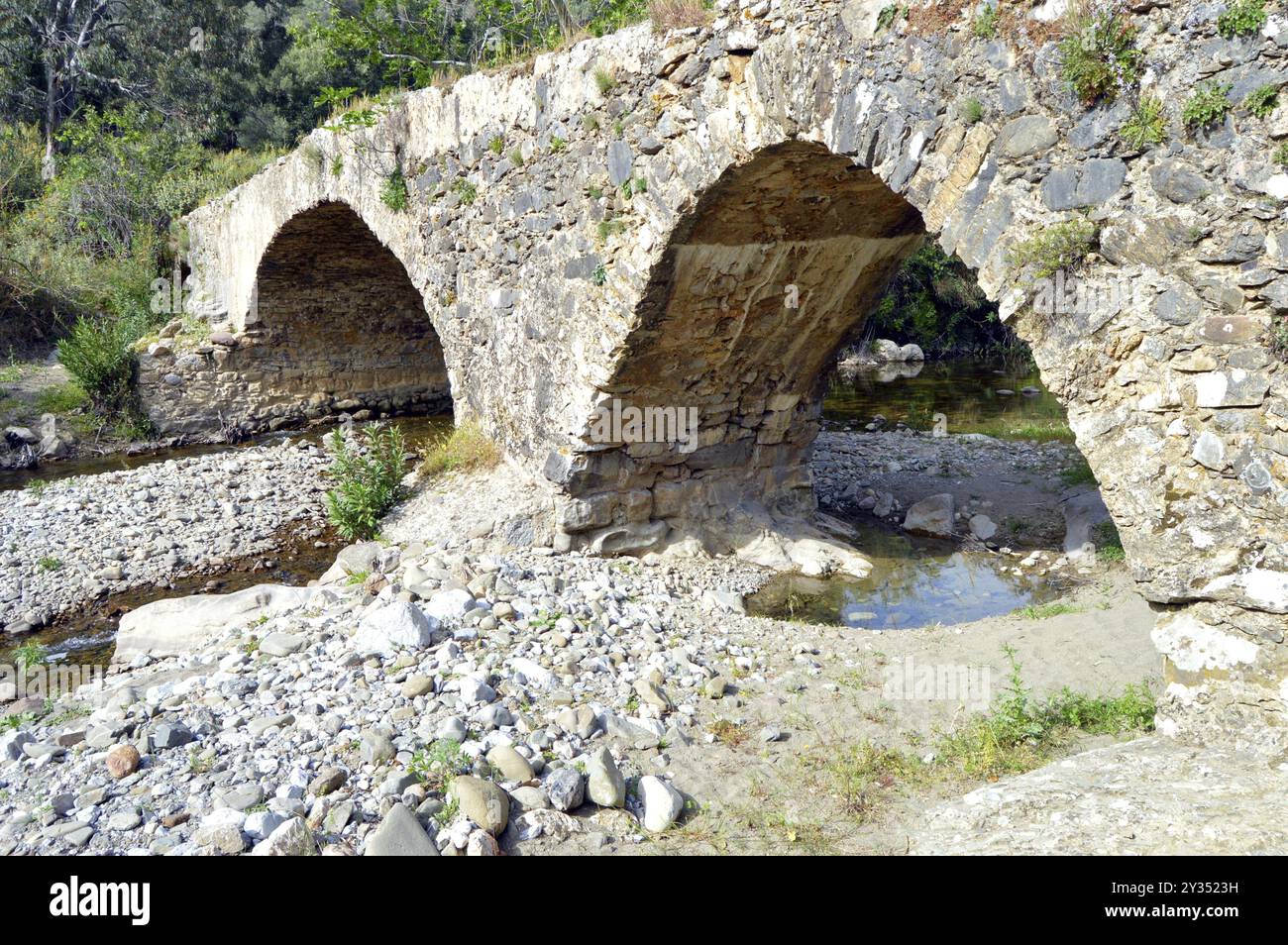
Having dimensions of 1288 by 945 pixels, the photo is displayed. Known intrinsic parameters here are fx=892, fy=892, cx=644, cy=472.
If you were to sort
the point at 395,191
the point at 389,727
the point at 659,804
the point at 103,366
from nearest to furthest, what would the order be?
the point at 659,804 → the point at 389,727 → the point at 395,191 → the point at 103,366

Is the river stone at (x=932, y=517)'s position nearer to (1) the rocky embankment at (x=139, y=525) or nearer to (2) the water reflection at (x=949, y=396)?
(2) the water reflection at (x=949, y=396)

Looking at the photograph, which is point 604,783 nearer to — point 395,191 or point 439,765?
point 439,765

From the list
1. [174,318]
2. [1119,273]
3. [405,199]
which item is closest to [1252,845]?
[1119,273]

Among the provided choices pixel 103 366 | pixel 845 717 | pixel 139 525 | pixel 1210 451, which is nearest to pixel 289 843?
pixel 845 717

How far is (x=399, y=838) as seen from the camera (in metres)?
2.96

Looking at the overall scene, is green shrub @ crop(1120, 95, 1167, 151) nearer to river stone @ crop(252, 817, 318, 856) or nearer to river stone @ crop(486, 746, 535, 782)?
river stone @ crop(486, 746, 535, 782)

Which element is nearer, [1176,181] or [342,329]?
[1176,181]

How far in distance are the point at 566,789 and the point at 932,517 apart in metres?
5.66

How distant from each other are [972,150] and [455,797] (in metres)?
3.26

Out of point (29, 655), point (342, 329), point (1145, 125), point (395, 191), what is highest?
point (395, 191)

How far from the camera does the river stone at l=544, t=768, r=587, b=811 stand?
3.28 m

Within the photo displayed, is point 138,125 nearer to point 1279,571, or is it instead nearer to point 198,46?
point 198,46

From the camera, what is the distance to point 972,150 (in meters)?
3.69

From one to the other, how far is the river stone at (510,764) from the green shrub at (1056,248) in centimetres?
277
